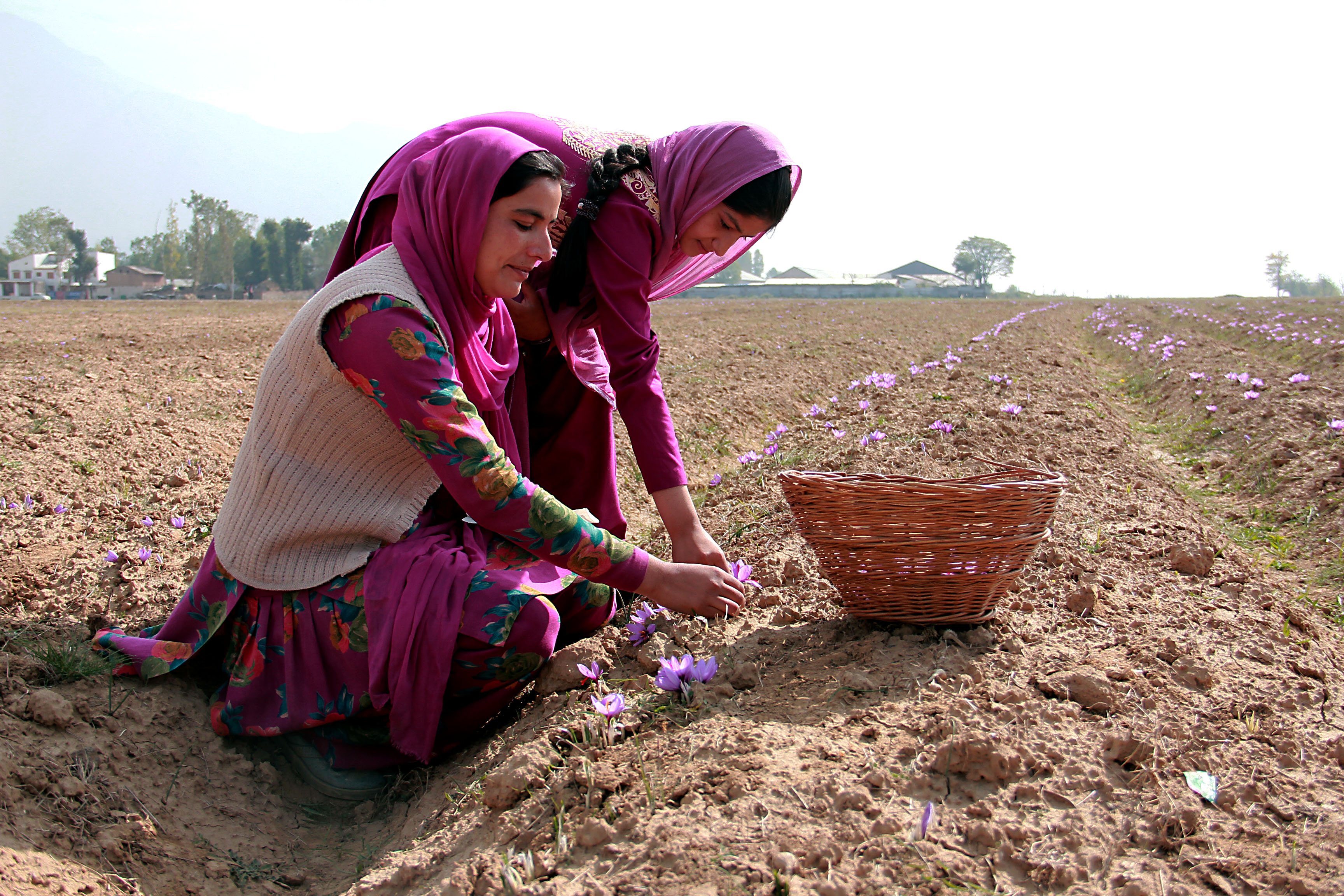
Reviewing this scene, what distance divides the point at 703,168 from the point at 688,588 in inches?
44.3

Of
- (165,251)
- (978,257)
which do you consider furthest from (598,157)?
(978,257)

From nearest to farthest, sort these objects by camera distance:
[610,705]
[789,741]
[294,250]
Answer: [789,741] < [610,705] < [294,250]

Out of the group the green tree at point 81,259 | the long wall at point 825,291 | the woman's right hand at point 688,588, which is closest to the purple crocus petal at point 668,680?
the woman's right hand at point 688,588

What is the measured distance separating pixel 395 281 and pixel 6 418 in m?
3.82

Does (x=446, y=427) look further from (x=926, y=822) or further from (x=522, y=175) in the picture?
(x=926, y=822)

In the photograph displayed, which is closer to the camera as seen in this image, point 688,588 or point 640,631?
point 688,588

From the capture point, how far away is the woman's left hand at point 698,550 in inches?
86.7

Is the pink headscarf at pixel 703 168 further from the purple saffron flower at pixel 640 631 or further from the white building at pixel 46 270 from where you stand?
the white building at pixel 46 270

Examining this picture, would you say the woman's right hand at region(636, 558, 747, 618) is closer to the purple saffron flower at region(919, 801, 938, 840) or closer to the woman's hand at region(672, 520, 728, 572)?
the woman's hand at region(672, 520, 728, 572)

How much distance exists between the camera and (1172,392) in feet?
25.2

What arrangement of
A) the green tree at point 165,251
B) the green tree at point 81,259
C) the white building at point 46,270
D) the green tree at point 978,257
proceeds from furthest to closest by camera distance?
the green tree at point 978,257, the white building at point 46,270, the green tree at point 165,251, the green tree at point 81,259

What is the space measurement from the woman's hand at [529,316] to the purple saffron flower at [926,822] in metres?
1.72

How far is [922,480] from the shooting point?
190 centimetres

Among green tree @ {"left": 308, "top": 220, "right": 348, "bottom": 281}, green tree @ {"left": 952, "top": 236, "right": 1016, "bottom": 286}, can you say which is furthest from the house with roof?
green tree @ {"left": 308, "top": 220, "right": 348, "bottom": 281}
